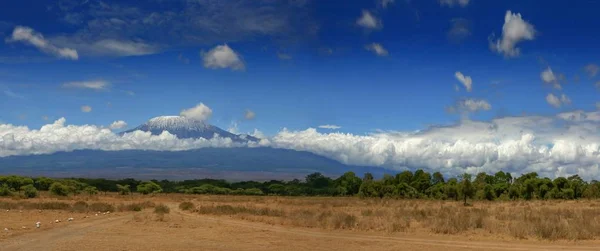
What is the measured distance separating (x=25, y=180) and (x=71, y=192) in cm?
1061

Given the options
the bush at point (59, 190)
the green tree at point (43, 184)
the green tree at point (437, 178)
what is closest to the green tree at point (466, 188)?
the green tree at point (437, 178)

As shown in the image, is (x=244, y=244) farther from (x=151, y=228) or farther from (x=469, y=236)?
(x=469, y=236)

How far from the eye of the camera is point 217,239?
2288 cm

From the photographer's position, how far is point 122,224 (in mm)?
28969

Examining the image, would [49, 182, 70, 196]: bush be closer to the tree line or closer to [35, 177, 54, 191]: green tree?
the tree line

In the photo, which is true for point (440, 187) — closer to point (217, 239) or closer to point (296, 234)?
point (296, 234)

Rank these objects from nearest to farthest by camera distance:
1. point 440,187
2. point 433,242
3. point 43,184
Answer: point 433,242, point 440,187, point 43,184

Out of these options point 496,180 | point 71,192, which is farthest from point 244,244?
point 496,180

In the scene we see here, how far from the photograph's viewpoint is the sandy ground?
20.3m

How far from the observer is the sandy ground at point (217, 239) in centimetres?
2031

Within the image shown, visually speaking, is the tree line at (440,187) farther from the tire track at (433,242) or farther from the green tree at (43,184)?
the tire track at (433,242)

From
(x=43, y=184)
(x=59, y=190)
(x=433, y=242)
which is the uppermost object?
(x=43, y=184)

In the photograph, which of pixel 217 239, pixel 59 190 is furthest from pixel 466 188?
pixel 59 190

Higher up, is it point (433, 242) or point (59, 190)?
point (59, 190)
